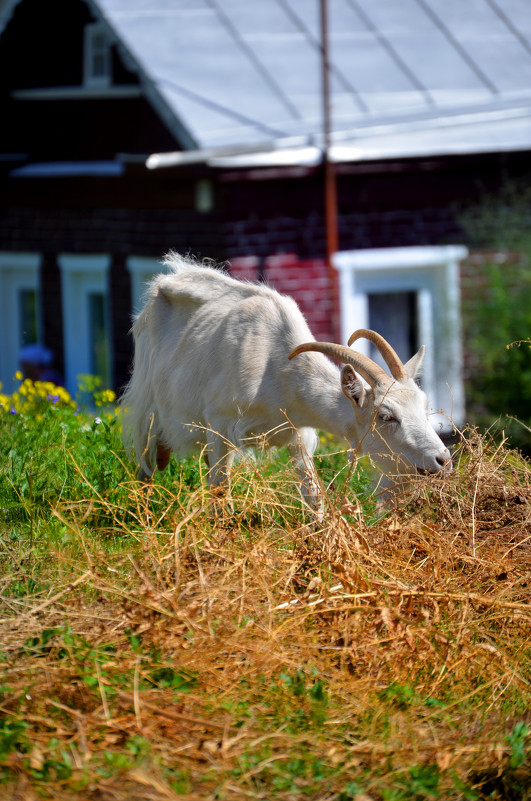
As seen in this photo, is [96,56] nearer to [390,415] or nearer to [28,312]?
[28,312]

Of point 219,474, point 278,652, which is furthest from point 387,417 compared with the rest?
point 278,652

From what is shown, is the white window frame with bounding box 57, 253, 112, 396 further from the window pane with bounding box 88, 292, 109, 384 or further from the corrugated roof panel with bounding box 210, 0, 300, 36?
the corrugated roof panel with bounding box 210, 0, 300, 36

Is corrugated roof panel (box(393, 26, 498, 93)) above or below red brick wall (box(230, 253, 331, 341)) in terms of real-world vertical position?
above

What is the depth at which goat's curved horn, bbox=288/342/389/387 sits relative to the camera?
5.23 meters

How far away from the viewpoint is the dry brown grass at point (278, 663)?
126 inches

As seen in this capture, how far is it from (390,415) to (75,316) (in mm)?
9021

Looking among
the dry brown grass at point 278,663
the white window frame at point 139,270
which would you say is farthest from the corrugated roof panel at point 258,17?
the dry brown grass at point 278,663

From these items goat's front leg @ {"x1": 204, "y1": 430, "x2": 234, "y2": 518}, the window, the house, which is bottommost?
goat's front leg @ {"x1": 204, "y1": 430, "x2": 234, "y2": 518}

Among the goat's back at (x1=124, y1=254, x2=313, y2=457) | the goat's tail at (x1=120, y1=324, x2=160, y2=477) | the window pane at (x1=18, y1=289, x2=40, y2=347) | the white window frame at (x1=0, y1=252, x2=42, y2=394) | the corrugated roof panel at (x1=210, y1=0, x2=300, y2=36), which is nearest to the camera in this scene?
the goat's back at (x1=124, y1=254, x2=313, y2=457)

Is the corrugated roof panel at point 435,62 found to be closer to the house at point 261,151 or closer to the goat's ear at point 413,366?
the house at point 261,151

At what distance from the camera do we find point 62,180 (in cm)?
1322

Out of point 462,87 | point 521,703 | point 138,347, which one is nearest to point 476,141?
point 462,87

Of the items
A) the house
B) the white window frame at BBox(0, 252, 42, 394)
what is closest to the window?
the house

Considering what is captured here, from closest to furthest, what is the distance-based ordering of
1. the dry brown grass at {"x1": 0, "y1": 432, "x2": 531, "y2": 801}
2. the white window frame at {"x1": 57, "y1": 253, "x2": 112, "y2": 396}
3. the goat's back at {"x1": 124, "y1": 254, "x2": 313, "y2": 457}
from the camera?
the dry brown grass at {"x1": 0, "y1": 432, "x2": 531, "y2": 801} < the goat's back at {"x1": 124, "y1": 254, "x2": 313, "y2": 457} < the white window frame at {"x1": 57, "y1": 253, "x2": 112, "y2": 396}
